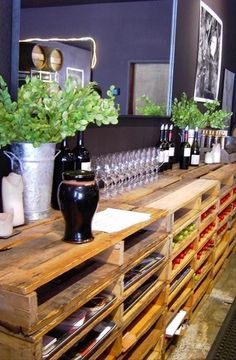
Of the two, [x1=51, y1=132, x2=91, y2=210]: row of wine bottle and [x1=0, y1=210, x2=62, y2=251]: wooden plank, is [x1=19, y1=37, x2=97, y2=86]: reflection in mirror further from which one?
[x1=0, y1=210, x2=62, y2=251]: wooden plank

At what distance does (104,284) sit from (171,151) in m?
2.15

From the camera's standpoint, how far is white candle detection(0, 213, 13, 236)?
1.48 m

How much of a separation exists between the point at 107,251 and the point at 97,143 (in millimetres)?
1164

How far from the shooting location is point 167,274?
227 cm

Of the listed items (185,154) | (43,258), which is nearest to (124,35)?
(185,154)

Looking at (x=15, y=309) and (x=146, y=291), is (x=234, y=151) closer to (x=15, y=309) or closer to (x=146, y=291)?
(x=146, y=291)

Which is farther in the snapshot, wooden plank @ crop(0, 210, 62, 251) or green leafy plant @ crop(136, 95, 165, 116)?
green leafy plant @ crop(136, 95, 165, 116)

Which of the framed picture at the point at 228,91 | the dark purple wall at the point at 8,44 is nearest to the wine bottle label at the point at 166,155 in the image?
the dark purple wall at the point at 8,44

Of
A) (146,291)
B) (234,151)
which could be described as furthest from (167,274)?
(234,151)

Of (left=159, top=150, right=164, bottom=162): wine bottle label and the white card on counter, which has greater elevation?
(left=159, top=150, right=164, bottom=162): wine bottle label

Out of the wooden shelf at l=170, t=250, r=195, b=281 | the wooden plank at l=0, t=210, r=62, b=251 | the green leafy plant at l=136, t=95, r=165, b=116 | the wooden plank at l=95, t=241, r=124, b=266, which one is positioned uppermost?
the green leafy plant at l=136, t=95, r=165, b=116

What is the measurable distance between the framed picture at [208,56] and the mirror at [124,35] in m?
0.96

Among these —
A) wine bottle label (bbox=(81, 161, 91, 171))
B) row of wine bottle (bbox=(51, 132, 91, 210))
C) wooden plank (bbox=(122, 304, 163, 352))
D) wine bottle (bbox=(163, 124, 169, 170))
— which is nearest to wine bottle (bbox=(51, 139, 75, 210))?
row of wine bottle (bbox=(51, 132, 91, 210))

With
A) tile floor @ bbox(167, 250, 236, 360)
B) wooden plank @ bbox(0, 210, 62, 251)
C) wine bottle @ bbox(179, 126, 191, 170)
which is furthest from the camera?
wine bottle @ bbox(179, 126, 191, 170)
